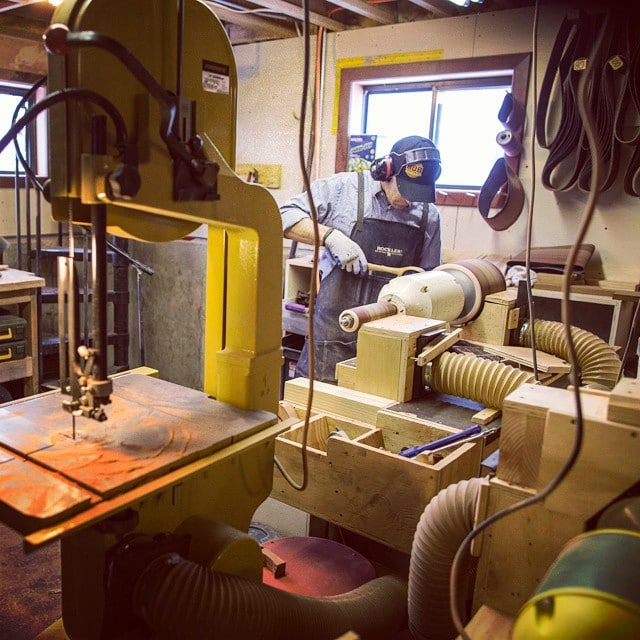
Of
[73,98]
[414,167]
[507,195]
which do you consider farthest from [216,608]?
[507,195]

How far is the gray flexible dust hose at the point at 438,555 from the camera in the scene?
125 cm

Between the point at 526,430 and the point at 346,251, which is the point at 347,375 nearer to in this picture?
the point at 346,251

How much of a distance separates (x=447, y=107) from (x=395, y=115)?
1.36ft

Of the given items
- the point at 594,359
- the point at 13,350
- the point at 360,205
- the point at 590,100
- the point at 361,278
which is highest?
the point at 590,100

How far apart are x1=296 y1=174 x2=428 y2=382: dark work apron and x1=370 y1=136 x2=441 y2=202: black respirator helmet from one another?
13.9 inches

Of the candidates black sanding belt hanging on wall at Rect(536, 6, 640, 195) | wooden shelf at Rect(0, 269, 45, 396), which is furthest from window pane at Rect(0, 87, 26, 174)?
black sanding belt hanging on wall at Rect(536, 6, 640, 195)

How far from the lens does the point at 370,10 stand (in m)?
3.96

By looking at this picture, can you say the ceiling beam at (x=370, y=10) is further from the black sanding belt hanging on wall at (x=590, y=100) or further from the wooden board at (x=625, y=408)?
the wooden board at (x=625, y=408)

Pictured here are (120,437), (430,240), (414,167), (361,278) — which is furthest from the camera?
(430,240)

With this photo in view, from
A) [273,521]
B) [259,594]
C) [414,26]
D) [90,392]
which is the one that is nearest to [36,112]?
[90,392]

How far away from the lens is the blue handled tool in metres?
1.78

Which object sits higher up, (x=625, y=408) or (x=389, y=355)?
(x=625, y=408)

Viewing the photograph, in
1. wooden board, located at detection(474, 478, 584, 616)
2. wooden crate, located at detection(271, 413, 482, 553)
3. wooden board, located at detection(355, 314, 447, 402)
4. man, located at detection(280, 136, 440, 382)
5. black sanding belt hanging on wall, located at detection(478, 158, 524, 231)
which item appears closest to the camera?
wooden board, located at detection(474, 478, 584, 616)

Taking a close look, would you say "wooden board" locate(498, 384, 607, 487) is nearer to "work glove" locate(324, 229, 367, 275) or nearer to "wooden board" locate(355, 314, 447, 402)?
"wooden board" locate(355, 314, 447, 402)
